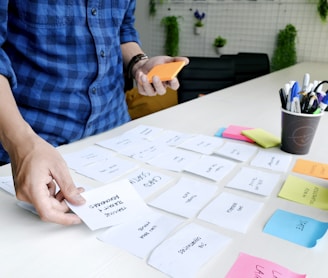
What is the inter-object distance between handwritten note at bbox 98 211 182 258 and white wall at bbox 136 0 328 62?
2.53 m

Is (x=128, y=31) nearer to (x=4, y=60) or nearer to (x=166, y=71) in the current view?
(x=166, y=71)

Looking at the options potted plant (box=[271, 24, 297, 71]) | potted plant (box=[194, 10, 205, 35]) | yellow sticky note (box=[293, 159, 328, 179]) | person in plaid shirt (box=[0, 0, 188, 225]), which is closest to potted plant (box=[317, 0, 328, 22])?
potted plant (box=[271, 24, 297, 71])

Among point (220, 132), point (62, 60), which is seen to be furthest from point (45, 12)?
point (220, 132)

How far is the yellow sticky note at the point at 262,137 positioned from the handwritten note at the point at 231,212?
0.90ft

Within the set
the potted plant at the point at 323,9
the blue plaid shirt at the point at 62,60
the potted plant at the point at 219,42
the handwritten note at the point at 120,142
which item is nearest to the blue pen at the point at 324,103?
the handwritten note at the point at 120,142

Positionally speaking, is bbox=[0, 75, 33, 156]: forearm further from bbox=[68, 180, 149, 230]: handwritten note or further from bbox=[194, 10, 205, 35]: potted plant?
bbox=[194, 10, 205, 35]: potted plant

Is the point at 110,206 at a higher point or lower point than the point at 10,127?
lower

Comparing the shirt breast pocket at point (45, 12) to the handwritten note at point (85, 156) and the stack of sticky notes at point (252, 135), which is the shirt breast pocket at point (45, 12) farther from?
the stack of sticky notes at point (252, 135)

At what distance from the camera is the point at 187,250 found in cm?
42

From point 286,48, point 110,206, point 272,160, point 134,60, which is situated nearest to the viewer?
point 110,206

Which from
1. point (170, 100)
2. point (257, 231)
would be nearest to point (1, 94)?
point (257, 231)

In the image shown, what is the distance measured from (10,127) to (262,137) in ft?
1.87

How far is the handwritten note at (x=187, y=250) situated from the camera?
15.3 inches

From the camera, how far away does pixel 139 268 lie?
15.4 inches
